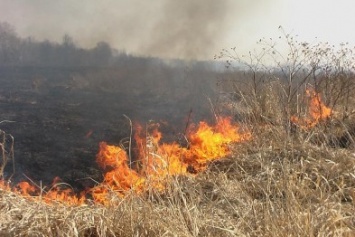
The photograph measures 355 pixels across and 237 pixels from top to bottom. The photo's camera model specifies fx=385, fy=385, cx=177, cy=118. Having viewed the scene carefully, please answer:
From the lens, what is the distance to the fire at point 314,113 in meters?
7.00

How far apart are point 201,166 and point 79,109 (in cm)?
1099

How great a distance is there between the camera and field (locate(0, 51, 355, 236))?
8.24 feet

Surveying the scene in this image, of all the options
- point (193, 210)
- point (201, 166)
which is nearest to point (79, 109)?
point (201, 166)

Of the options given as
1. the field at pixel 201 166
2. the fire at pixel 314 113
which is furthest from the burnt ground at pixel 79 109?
the fire at pixel 314 113

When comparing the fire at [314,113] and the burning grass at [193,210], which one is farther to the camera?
the fire at [314,113]

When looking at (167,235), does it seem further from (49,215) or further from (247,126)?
(247,126)

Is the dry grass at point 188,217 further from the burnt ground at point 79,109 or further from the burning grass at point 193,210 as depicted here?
the burnt ground at point 79,109

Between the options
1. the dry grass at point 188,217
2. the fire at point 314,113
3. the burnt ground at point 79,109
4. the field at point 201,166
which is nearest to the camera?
the dry grass at point 188,217

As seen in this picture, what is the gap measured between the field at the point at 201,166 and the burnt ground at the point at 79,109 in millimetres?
61

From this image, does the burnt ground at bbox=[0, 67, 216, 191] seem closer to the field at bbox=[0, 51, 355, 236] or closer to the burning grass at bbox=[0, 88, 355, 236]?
the field at bbox=[0, 51, 355, 236]

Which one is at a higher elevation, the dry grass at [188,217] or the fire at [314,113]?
the fire at [314,113]

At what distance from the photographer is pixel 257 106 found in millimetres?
7012

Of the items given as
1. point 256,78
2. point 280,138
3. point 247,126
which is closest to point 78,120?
point 256,78

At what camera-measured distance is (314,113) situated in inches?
313
